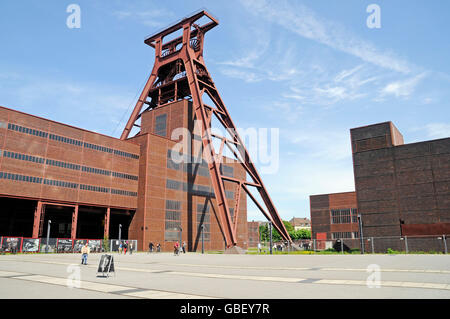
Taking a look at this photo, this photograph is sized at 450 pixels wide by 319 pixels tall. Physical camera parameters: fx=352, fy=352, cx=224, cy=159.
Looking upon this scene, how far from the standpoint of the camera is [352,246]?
77.4 meters

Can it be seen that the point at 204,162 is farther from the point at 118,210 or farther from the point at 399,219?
the point at 399,219

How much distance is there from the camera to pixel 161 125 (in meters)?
71.3

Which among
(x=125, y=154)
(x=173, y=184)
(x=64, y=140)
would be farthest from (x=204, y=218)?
(x=64, y=140)

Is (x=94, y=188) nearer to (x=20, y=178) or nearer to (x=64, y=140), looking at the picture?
(x=64, y=140)

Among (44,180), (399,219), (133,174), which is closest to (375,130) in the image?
(399,219)

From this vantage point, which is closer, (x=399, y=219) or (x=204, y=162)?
(x=399, y=219)

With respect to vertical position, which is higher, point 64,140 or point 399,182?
point 64,140

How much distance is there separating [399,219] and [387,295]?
164ft

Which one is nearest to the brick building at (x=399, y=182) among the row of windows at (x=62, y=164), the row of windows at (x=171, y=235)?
the row of windows at (x=171, y=235)

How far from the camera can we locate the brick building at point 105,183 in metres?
49.0

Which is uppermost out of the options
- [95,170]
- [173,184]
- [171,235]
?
[95,170]

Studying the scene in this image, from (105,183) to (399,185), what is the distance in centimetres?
4652

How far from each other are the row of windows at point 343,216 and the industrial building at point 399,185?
27.9 m
